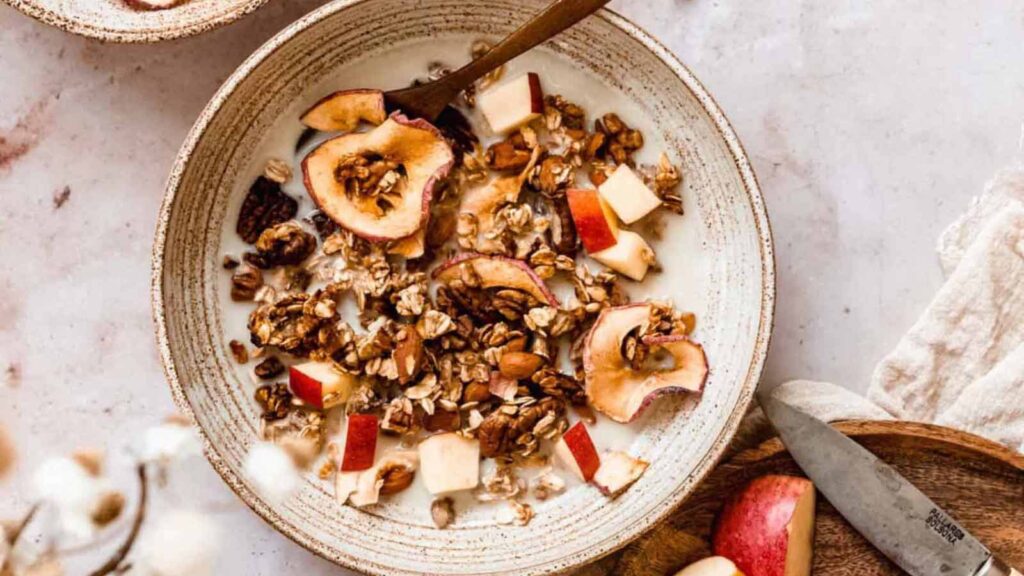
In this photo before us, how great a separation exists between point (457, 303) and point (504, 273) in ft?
0.20

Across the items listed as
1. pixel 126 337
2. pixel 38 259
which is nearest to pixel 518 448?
pixel 126 337

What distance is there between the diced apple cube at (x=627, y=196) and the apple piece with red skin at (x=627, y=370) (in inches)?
3.9

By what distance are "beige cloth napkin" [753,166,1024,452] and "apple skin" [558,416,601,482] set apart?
0.16m

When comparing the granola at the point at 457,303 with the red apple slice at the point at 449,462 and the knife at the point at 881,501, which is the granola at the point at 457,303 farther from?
the knife at the point at 881,501

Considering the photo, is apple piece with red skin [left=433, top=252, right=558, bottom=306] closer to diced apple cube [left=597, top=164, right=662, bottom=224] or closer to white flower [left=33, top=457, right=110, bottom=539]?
diced apple cube [left=597, top=164, right=662, bottom=224]

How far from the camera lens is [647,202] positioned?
1.21 m

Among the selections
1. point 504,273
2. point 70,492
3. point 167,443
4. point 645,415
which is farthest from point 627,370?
point 70,492

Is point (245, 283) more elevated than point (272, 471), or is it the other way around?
point (245, 283)

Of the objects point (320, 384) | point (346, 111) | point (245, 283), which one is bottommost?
point (320, 384)

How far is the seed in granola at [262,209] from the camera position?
1210mm

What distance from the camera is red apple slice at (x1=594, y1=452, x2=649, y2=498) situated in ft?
3.97

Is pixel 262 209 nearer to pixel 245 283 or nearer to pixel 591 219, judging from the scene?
pixel 245 283

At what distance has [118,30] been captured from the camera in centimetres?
114

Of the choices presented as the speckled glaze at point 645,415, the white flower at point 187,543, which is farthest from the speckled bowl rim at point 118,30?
the white flower at point 187,543
